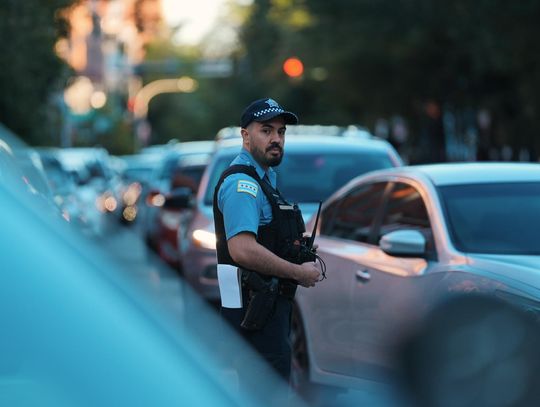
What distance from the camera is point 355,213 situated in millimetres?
8680

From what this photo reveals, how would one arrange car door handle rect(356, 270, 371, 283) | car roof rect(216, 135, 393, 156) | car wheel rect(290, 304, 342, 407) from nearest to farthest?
car door handle rect(356, 270, 371, 283) → car wheel rect(290, 304, 342, 407) → car roof rect(216, 135, 393, 156)

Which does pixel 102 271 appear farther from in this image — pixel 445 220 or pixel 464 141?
pixel 464 141

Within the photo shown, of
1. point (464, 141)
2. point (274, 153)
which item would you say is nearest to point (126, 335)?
point (274, 153)

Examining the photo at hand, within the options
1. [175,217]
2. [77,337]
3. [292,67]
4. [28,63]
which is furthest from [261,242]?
[28,63]

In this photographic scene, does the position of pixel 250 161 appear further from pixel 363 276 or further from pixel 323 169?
pixel 323 169

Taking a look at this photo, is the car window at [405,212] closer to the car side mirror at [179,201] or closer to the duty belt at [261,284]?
the duty belt at [261,284]

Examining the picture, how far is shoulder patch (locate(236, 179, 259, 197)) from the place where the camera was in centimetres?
545

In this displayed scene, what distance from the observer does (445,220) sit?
739 cm

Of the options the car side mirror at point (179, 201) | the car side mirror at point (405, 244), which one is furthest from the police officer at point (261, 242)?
the car side mirror at point (179, 201)

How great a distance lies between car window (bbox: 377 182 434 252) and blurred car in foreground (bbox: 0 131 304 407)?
5.36 metres

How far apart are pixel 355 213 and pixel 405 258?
4.24 ft

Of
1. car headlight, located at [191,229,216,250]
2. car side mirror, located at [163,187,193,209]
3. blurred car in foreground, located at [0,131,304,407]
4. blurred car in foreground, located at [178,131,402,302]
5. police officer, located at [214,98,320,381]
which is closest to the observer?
blurred car in foreground, located at [0,131,304,407]

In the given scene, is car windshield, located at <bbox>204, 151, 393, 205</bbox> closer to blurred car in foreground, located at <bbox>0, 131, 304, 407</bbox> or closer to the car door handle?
the car door handle

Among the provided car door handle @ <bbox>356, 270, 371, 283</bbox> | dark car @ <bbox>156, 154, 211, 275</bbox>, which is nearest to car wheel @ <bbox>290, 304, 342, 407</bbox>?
car door handle @ <bbox>356, 270, 371, 283</bbox>
